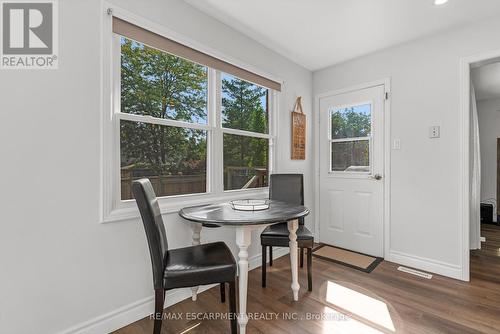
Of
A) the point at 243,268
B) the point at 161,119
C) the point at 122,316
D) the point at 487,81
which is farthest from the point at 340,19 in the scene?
the point at 487,81

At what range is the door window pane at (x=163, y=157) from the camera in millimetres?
1781

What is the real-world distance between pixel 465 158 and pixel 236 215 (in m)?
2.27

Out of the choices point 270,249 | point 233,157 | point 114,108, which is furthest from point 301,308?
point 114,108

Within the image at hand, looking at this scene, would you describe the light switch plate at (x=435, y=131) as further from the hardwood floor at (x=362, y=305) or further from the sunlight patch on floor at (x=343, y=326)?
the sunlight patch on floor at (x=343, y=326)

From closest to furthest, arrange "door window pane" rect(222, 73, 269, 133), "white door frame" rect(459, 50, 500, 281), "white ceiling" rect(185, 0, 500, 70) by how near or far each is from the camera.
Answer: "white ceiling" rect(185, 0, 500, 70)
"white door frame" rect(459, 50, 500, 281)
"door window pane" rect(222, 73, 269, 133)

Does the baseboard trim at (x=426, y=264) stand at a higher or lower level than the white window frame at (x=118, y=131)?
lower

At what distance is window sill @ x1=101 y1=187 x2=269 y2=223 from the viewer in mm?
1642

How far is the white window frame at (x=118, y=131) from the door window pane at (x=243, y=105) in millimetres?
129

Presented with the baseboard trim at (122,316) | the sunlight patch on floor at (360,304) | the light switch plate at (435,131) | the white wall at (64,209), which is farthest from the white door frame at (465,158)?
the white wall at (64,209)

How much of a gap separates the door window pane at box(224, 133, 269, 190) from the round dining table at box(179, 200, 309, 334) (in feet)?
1.92

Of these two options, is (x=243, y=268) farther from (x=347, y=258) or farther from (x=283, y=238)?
(x=347, y=258)

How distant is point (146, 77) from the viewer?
6.20 ft

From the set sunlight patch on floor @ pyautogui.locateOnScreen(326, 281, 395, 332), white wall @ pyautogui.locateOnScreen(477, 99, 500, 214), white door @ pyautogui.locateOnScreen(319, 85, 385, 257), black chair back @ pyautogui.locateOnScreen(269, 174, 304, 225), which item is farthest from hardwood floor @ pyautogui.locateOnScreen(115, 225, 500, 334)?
white wall @ pyautogui.locateOnScreen(477, 99, 500, 214)

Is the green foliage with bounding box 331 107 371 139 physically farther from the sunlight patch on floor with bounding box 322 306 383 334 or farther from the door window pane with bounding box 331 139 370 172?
the sunlight patch on floor with bounding box 322 306 383 334
